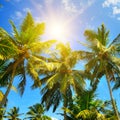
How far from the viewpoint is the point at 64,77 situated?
2262cm

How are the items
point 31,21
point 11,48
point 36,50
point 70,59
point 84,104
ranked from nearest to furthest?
point 11,48
point 84,104
point 36,50
point 31,21
point 70,59

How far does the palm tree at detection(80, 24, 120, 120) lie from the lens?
21812mm

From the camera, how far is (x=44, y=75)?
25.1 metres

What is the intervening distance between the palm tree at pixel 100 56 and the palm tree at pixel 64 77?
1.31 meters

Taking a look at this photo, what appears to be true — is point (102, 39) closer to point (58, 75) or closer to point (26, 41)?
point (58, 75)

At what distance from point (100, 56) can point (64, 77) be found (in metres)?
4.05

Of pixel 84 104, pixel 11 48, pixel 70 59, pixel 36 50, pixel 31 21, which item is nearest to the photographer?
pixel 11 48

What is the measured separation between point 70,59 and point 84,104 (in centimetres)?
587

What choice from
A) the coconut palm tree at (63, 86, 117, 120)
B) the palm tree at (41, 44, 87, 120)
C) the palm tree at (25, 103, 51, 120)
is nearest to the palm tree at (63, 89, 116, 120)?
the coconut palm tree at (63, 86, 117, 120)

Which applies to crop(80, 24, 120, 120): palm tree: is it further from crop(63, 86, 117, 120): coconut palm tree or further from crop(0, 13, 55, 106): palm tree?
crop(0, 13, 55, 106): palm tree

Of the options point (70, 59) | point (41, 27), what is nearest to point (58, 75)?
point (70, 59)

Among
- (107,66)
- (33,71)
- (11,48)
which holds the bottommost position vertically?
(11,48)

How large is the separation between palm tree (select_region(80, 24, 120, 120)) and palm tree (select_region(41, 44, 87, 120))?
1.31m

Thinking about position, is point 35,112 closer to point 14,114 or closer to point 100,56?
point 14,114
